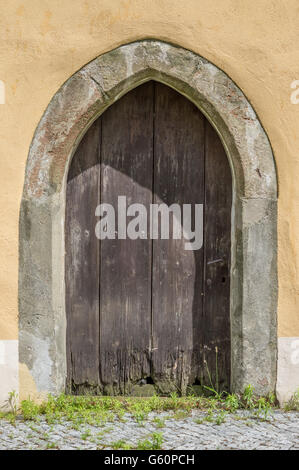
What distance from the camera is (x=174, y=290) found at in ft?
12.5

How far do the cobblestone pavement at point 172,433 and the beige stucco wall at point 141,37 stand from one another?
3.45 feet

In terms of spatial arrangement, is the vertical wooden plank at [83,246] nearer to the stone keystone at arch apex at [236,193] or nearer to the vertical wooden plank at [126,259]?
the vertical wooden plank at [126,259]

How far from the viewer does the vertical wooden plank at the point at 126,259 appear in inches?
149

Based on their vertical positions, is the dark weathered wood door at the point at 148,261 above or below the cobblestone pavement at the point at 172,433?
above

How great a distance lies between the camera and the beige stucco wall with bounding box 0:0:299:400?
347 cm

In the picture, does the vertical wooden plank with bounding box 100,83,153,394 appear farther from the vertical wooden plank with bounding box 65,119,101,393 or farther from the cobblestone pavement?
the cobblestone pavement

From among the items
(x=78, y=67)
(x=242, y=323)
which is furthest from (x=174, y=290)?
(x=78, y=67)

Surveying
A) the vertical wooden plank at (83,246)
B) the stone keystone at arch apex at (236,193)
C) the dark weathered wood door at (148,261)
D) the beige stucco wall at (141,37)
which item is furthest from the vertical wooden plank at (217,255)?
the vertical wooden plank at (83,246)

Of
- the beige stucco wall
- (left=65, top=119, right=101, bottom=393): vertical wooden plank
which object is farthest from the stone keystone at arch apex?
(left=65, top=119, right=101, bottom=393): vertical wooden plank

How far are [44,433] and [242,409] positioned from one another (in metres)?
1.23

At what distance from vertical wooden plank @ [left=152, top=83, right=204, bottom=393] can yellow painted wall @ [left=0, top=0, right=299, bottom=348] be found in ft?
1.40

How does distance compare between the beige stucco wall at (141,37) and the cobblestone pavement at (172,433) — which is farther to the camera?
the beige stucco wall at (141,37)

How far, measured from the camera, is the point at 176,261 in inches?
150
